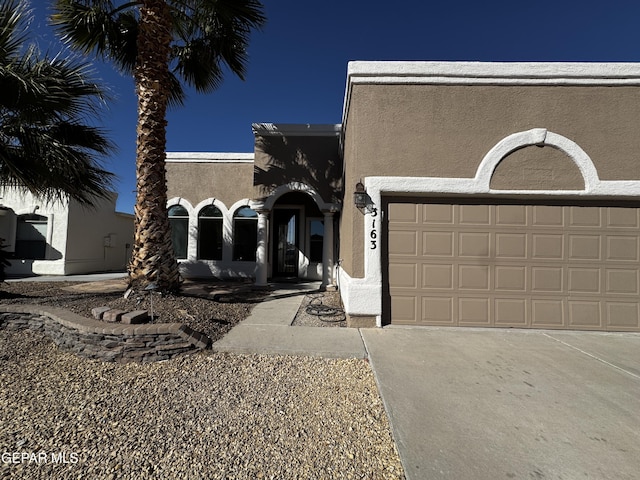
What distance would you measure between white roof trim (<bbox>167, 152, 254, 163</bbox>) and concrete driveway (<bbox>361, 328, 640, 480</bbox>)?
8.45 meters

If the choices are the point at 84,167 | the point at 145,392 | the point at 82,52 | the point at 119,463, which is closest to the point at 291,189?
the point at 84,167

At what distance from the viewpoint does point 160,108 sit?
232 inches

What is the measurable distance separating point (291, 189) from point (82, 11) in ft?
19.8

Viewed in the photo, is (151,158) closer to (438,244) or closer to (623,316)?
(438,244)

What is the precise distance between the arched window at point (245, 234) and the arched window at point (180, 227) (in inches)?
78.9

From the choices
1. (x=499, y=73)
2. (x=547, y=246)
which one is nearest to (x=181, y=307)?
(x=547, y=246)

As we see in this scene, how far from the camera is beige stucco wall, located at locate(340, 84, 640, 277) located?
484 centimetres

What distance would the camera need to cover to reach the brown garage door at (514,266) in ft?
16.0

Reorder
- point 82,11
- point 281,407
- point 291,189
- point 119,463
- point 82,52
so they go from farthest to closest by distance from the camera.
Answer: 1. point 291,189
2. point 82,52
3. point 82,11
4. point 281,407
5. point 119,463

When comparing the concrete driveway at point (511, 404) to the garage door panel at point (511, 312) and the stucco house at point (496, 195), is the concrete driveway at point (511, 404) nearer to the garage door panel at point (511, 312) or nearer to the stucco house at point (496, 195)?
the garage door panel at point (511, 312)

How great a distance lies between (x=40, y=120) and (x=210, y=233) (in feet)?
19.6

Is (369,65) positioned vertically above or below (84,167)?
above

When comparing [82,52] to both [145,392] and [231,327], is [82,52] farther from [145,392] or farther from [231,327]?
[145,392]

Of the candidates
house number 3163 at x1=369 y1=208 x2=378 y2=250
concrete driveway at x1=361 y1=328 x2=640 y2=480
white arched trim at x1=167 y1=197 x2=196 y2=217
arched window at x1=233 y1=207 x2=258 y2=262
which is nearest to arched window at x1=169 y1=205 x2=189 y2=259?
white arched trim at x1=167 y1=197 x2=196 y2=217
